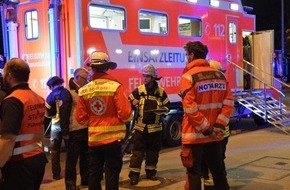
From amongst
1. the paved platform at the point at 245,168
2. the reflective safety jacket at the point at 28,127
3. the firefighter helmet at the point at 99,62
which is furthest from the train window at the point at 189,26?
the reflective safety jacket at the point at 28,127

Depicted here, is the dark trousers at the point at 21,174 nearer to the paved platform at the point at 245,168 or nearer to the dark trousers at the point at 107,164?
the dark trousers at the point at 107,164

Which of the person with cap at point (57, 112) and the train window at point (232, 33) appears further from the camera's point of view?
the train window at point (232, 33)

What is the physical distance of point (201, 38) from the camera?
34.0 ft

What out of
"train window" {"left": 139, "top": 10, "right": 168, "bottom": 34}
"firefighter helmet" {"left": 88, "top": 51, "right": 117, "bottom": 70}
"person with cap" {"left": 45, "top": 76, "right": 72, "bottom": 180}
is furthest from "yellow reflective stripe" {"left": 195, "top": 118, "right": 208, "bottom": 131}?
"train window" {"left": 139, "top": 10, "right": 168, "bottom": 34}

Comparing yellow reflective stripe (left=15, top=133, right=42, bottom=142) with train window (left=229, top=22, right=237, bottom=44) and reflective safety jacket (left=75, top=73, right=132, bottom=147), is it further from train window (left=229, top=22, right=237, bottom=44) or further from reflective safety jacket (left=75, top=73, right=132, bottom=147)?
train window (left=229, top=22, right=237, bottom=44)

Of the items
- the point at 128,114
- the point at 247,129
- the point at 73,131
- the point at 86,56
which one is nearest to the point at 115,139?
the point at 128,114

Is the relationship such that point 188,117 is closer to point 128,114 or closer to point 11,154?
point 128,114

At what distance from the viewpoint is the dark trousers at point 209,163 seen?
14.7 ft

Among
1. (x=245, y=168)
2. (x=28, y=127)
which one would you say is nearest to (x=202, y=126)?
(x=28, y=127)

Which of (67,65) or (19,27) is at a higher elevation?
(19,27)

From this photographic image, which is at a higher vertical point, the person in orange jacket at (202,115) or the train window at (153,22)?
the train window at (153,22)

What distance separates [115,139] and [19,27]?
4805 millimetres

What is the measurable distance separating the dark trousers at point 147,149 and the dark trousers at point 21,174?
2991mm

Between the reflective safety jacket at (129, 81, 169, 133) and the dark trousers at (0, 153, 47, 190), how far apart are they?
313 cm
